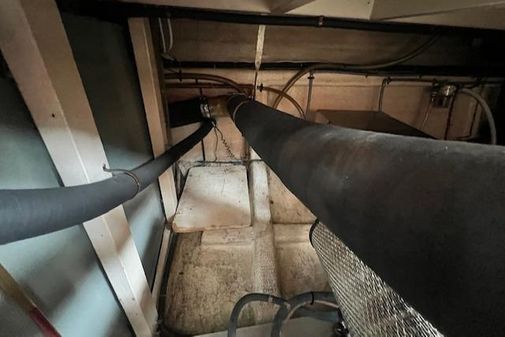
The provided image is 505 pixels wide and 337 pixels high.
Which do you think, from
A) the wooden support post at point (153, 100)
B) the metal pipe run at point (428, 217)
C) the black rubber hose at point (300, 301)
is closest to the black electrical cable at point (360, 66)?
the wooden support post at point (153, 100)

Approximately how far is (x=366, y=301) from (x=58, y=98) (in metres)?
0.73

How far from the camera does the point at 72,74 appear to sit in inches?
20.3

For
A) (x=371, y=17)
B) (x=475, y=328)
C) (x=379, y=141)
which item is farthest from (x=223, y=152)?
(x=475, y=328)

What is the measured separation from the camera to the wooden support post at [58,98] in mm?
411

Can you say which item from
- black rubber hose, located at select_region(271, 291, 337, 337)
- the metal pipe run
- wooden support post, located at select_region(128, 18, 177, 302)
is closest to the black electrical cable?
wooden support post, located at select_region(128, 18, 177, 302)

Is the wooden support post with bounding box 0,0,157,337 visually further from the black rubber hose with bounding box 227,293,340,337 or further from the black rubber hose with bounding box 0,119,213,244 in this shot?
the black rubber hose with bounding box 227,293,340,337

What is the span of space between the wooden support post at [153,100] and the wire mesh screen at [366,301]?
904mm

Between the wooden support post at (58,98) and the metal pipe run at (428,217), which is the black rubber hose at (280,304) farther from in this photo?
the metal pipe run at (428,217)

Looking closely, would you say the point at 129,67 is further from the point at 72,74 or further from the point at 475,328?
the point at 475,328

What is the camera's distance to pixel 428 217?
0.17m

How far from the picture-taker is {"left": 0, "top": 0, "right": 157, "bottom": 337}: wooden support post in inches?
16.2

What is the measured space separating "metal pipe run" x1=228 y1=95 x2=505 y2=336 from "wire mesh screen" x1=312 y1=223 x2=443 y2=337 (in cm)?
19

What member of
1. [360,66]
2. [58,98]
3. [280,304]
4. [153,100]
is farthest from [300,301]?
[360,66]

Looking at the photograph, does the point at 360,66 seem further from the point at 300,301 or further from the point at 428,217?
the point at 428,217
